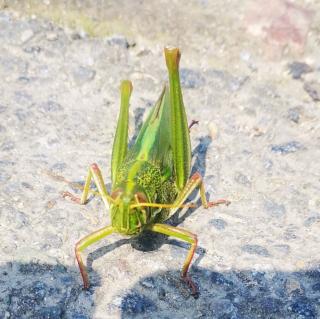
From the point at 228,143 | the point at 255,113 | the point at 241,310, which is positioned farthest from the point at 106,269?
the point at 255,113

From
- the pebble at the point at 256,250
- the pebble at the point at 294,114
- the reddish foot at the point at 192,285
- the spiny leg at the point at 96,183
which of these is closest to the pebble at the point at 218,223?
the pebble at the point at 256,250

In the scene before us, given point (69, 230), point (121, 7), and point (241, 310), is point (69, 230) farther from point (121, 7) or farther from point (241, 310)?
point (121, 7)

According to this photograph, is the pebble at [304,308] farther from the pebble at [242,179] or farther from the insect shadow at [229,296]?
the pebble at [242,179]

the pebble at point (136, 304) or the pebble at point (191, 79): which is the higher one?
the pebble at point (191, 79)

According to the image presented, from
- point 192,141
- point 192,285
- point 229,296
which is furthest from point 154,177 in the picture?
point 192,141

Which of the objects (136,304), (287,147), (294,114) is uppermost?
(294,114)

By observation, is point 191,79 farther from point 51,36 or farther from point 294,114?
point 51,36

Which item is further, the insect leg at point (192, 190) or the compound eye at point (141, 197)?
the insect leg at point (192, 190)
